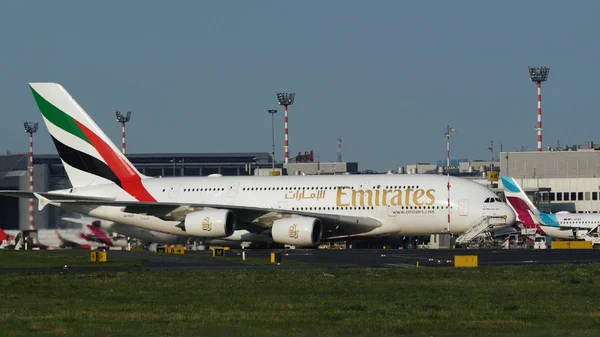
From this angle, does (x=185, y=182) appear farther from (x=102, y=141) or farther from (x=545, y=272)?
(x=545, y=272)

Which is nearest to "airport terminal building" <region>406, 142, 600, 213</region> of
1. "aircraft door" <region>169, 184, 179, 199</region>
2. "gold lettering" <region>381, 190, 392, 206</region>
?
"gold lettering" <region>381, 190, 392, 206</region>

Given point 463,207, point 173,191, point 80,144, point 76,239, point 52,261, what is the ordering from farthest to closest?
1. point 76,239
2. point 173,191
3. point 80,144
4. point 463,207
5. point 52,261

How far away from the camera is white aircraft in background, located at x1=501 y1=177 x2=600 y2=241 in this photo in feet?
288

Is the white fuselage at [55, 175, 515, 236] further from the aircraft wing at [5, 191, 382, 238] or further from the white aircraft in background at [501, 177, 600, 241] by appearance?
the white aircraft in background at [501, 177, 600, 241]

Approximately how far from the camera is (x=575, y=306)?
93.4 feet

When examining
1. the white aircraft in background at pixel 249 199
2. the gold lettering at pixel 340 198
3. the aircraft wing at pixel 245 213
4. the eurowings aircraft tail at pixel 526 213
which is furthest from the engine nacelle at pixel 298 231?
the eurowings aircraft tail at pixel 526 213

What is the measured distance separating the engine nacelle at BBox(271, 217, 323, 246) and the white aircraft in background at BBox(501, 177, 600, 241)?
Result: 94.8ft

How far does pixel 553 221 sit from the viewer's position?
8962 centimetres

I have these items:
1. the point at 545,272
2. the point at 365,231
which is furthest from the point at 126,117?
the point at 545,272

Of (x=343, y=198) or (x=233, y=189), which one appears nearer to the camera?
(x=343, y=198)

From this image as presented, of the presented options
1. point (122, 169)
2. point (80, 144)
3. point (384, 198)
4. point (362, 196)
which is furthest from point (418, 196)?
point (80, 144)

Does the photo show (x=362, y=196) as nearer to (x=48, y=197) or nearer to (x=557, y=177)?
(x=48, y=197)

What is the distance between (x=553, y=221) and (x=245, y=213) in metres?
32.9

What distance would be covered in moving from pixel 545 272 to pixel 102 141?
1436 inches
